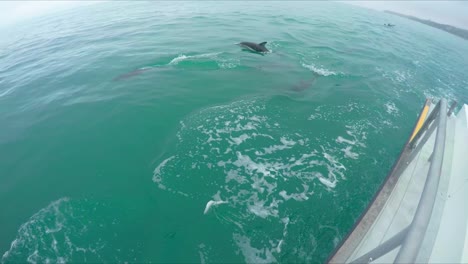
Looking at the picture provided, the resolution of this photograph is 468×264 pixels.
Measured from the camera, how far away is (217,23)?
39.5 m

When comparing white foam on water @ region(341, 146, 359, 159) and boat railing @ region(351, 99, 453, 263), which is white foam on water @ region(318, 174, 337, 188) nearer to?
white foam on water @ region(341, 146, 359, 159)

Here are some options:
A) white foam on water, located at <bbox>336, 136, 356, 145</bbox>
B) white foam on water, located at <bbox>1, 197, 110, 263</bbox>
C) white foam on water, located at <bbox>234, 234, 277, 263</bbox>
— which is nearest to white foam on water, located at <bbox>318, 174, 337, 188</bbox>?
white foam on water, located at <bbox>336, 136, 356, 145</bbox>

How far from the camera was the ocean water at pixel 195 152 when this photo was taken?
8070 mm

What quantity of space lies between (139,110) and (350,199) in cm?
1414

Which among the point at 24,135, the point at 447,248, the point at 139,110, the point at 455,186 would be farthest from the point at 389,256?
the point at 24,135

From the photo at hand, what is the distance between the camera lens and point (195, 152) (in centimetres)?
1157

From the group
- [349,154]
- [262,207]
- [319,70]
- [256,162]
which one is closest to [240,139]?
[256,162]

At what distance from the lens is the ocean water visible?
318 inches

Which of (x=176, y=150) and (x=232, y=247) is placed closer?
(x=232, y=247)

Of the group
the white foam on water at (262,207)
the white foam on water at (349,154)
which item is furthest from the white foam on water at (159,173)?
the white foam on water at (349,154)

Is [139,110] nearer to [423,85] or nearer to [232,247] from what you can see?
[232,247]

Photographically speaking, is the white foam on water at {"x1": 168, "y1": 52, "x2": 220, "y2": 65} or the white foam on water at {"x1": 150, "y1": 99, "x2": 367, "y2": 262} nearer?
the white foam on water at {"x1": 150, "y1": 99, "x2": 367, "y2": 262}

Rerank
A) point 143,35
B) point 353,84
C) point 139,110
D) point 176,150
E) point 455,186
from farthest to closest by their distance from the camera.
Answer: point 143,35, point 353,84, point 139,110, point 176,150, point 455,186

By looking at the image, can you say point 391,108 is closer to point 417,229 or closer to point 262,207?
point 262,207
